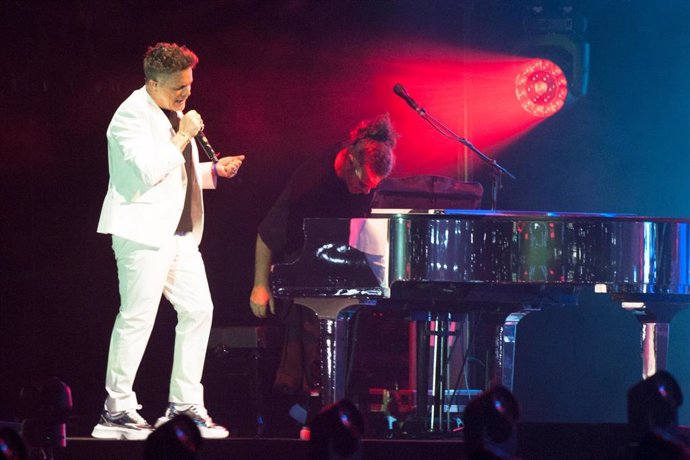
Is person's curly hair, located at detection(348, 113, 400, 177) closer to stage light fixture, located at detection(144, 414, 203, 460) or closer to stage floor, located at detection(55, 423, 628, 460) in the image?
stage floor, located at detection(55, 423, 628, 460)

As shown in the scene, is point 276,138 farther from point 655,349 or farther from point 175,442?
point 175,442

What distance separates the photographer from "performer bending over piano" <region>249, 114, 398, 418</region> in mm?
5855

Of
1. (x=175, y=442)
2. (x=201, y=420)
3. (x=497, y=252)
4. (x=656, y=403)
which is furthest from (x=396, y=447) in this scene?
(x=175, y=442)

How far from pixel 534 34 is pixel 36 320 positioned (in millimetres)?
3758

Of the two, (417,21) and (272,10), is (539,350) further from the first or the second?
(272,10)

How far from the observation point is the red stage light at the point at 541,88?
7625 mm

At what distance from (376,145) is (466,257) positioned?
94cm

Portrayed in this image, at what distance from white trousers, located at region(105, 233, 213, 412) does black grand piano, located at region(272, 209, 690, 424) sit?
0.41 meters

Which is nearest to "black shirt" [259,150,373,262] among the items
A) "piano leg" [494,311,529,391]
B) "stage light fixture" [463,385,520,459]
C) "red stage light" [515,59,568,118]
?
"piano leg" [494,311,529,391]

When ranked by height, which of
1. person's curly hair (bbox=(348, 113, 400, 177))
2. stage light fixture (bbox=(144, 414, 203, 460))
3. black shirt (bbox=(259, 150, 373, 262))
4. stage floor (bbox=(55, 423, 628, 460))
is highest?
person's curly hair (bbox=(348, 113, 400, 177))

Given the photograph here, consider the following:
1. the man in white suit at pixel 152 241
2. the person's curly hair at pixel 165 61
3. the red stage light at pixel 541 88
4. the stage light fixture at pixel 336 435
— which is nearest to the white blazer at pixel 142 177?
the man in white suit at pixel 152 241

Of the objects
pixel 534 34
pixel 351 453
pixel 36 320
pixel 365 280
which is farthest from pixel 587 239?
pixel 36 320

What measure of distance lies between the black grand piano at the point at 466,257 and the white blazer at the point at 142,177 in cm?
58

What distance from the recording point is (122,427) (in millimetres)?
4867
